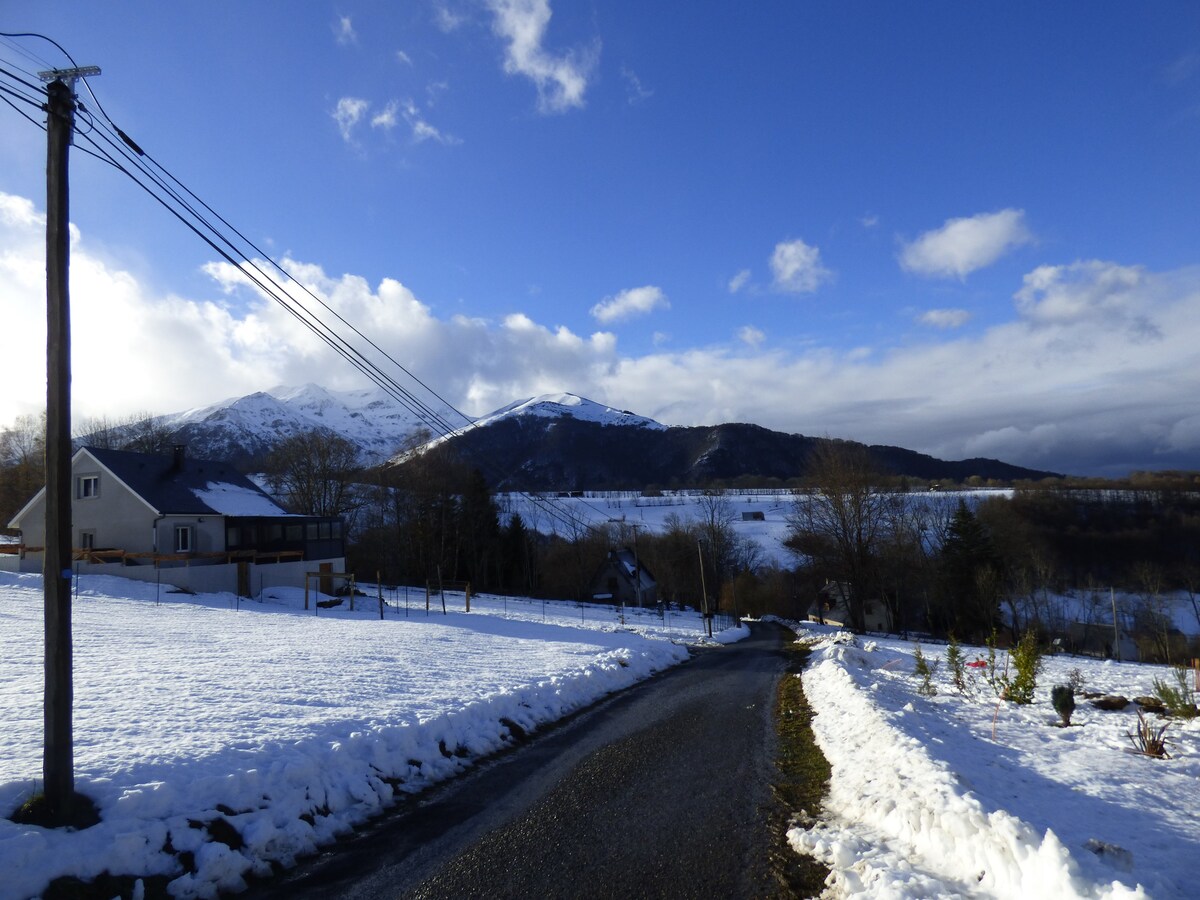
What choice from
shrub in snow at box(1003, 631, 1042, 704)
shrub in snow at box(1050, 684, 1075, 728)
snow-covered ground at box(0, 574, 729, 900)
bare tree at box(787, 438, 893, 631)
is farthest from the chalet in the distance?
bare tree at box(787, 438, 893, 631)

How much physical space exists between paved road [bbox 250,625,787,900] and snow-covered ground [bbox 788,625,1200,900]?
0.92 m

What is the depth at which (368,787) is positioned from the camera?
779 cm

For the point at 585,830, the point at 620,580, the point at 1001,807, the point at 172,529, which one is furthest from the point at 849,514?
the point at 585,830

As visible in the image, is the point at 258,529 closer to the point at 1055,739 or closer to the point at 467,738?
the point at 467,738

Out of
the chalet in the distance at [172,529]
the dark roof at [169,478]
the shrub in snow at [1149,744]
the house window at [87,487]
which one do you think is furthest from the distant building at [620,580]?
the shrub in snow at [1149,744]

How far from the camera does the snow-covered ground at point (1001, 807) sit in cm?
457

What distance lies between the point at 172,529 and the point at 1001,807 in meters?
35.9

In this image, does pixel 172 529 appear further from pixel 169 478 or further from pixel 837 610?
pixel 837 610

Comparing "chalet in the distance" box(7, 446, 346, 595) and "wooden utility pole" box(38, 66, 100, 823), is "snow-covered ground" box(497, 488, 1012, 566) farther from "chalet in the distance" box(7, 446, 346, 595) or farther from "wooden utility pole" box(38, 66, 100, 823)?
"wooden utility pole" box(38, 66, 100, 823)

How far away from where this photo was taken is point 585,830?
667 cm

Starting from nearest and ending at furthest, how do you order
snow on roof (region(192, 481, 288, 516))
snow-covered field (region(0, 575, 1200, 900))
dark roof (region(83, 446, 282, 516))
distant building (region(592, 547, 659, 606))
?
snow-covered field (region(0, 575, 1200, 900)) < dark roof (region(83, 446, 282, 516)) < snow on roof (region(192, 481, 288, 516)) < distant building (region(592, 547, 659, 606))

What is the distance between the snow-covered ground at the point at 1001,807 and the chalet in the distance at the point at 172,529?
29.0 m

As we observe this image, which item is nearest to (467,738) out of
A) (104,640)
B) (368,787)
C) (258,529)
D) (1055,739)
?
(368,787)

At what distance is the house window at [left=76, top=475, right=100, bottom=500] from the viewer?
3278cm
